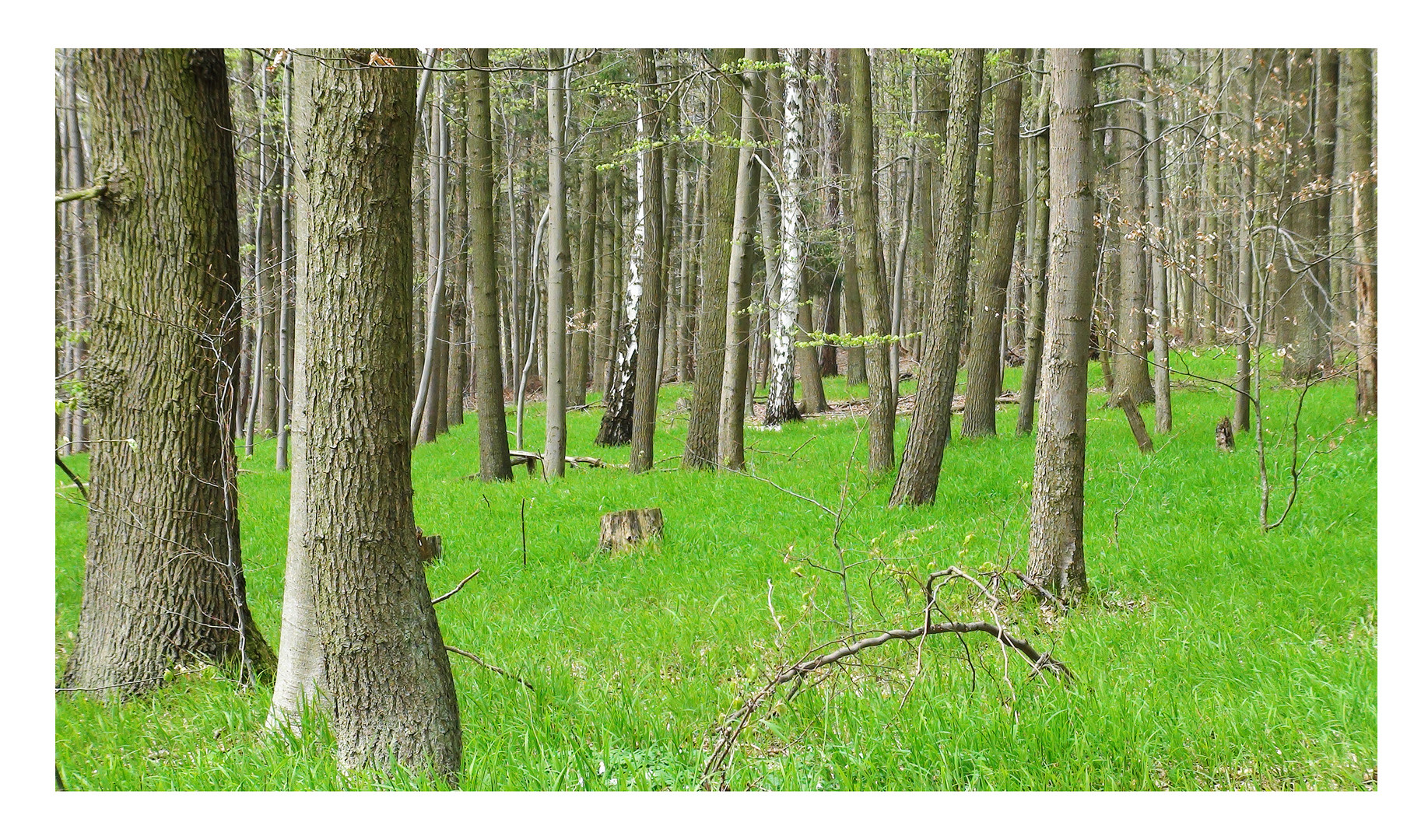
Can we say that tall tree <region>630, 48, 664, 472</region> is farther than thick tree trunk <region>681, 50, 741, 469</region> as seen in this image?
Yes

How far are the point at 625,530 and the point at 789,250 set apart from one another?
731 centimetres

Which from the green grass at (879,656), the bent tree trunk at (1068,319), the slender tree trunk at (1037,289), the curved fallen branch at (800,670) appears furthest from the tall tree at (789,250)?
the curved fallen branch at (800,670)

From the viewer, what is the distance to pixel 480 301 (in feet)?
33.8

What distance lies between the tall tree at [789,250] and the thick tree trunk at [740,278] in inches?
51.1

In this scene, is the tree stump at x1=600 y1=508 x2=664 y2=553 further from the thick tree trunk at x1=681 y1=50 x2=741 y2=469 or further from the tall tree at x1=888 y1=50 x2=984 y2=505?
the thick tree trunk at x1=681 y1=50 x2=741 y2=469

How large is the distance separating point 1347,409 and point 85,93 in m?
12.1

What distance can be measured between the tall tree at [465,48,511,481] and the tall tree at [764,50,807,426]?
3.55 meters

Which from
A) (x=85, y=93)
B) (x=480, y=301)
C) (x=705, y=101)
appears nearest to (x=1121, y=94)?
(x=705, y=101)

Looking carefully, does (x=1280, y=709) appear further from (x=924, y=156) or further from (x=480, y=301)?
(x=924, y=156)

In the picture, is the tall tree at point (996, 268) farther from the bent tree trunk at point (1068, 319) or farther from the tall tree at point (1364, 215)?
the bent tree trunk at point (1068, 319)

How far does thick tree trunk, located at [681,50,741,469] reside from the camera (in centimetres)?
999

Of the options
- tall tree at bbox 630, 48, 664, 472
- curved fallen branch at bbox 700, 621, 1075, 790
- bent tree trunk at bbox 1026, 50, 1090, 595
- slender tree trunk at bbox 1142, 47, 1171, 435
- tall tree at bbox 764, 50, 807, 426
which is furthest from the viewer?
tall tree at bbox 764, 50, 807, 426

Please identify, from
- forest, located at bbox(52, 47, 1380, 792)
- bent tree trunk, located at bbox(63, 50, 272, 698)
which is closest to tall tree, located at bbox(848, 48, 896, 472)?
forest, located at bbox(52, 47, 1380, 792)

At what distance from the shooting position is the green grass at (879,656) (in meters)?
2.93
